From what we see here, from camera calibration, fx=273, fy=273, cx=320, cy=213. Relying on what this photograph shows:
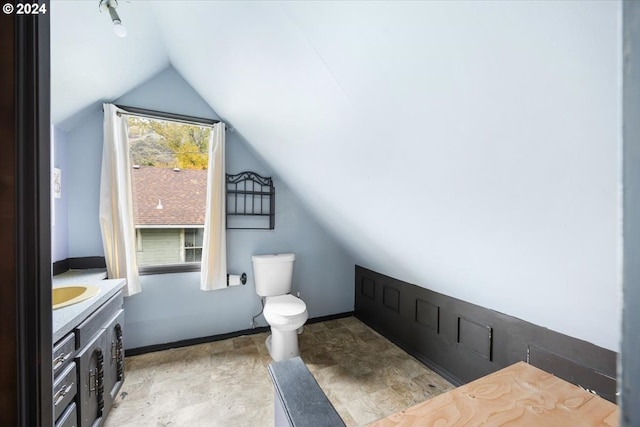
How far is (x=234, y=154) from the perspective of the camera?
8.53 feet

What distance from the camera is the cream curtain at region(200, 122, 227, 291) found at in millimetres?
2389

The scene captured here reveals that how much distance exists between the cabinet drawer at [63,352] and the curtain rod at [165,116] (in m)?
1.73

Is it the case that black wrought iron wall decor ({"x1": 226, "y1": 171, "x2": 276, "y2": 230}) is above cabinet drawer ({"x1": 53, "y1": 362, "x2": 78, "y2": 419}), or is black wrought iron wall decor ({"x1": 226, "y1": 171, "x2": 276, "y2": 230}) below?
above

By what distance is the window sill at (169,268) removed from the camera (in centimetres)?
232

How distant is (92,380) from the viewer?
54.6 inches

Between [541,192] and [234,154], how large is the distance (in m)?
2.34

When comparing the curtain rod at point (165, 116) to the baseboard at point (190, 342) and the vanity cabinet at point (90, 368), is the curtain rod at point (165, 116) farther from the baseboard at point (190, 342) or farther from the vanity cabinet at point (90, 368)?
the baseboard at point (190, 342)

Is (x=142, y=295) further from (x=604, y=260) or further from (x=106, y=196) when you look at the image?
(x=604, y=260)

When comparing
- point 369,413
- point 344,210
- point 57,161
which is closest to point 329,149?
point 344,210

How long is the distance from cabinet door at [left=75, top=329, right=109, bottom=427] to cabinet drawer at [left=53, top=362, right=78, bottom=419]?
0.05m

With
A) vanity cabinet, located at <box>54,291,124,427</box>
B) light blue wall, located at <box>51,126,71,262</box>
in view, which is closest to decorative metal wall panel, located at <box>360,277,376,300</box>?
vanity cabinet, located at <box>54,291,124,427</box>

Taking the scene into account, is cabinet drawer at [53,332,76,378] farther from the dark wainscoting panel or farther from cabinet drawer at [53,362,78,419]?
the dark wainscoting panel

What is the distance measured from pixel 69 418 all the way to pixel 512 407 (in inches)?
65.6

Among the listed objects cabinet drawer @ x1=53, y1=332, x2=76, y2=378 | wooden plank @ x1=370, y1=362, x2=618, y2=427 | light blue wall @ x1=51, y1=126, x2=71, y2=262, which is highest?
light blue wall @ x1=51, y1=126, x2=71, y2=262
